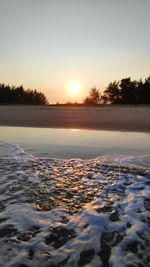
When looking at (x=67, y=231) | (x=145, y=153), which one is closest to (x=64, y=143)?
(x=145, y=153)

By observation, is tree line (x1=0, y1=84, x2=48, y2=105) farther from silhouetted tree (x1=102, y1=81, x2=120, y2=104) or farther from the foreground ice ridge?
the foreground ice ridge

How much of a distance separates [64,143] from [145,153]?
2159mm

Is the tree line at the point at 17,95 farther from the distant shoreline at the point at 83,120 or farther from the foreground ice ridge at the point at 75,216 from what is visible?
the foreground ice ridge at the point at 75,216

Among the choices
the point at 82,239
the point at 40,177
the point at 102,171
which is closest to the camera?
the point at 82,239

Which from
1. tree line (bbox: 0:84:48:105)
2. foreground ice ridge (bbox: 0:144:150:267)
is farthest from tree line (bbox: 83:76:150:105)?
foreground ice ridge (bbox: 0:144:150:267)

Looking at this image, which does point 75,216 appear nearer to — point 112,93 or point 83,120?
point 83,120

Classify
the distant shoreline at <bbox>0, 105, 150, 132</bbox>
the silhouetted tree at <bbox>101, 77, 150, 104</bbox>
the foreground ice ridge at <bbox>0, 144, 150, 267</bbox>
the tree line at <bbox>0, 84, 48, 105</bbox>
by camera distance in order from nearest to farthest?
the foreground ice ridge at <bbox>0, 144, 150, 267</bbox>, the distant shoreline at <bbox>0, 105, 150, 132</bbox>, the silhouetted tree at <bbox>101, 77, 150, 104</bbox>, the tree line at <bbox>0, 84, 48, 105</bbox>

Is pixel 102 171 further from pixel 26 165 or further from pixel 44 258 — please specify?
pixel 44 258

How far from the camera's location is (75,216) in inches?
111

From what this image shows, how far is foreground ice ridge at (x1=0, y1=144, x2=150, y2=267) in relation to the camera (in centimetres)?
219

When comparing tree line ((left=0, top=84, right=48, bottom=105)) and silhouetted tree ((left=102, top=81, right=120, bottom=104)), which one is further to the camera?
tree line ((left=0, top=84, right=48, bottom=105))

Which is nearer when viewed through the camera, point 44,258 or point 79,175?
point 44,258

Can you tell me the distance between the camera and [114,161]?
493 centimetres

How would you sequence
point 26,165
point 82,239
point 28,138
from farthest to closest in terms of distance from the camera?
point 28,138, point 26,165, point 82,239
